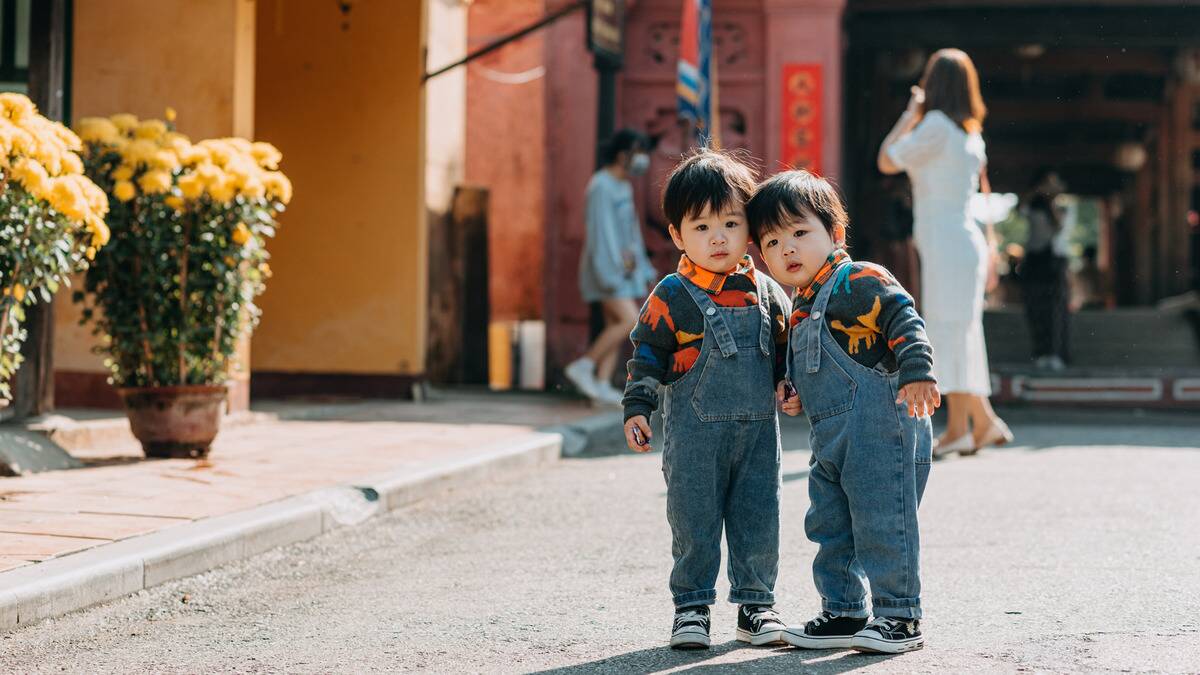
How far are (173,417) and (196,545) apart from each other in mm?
2344

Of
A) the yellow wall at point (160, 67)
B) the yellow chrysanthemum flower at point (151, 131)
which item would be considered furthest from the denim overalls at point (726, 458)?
the yellow wall at point (160, 67)

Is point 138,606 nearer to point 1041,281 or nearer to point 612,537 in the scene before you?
point 612,537

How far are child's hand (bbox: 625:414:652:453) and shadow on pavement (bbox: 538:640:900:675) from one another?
1.68ft

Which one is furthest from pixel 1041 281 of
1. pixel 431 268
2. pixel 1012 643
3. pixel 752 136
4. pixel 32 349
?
pixel 1012 643

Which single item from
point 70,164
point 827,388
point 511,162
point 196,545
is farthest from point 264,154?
point 511,162

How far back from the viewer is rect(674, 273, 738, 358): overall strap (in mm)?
4094

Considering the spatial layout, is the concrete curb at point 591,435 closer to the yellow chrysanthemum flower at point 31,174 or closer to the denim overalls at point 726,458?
the yellow chrysanthemum flower at point 31,174

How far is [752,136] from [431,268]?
3.16 m

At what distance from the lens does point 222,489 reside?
645 cm

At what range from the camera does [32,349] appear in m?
7.70

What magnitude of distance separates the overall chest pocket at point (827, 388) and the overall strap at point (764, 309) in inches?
4.5

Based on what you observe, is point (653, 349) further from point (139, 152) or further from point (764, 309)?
point (139, 152)

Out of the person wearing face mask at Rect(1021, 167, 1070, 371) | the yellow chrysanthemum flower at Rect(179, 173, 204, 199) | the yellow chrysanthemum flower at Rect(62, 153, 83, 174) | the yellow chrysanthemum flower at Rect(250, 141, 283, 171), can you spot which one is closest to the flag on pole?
the person wearing face mask at Rect(1021, 167, 1070, 371)

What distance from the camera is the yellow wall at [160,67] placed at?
905cm
